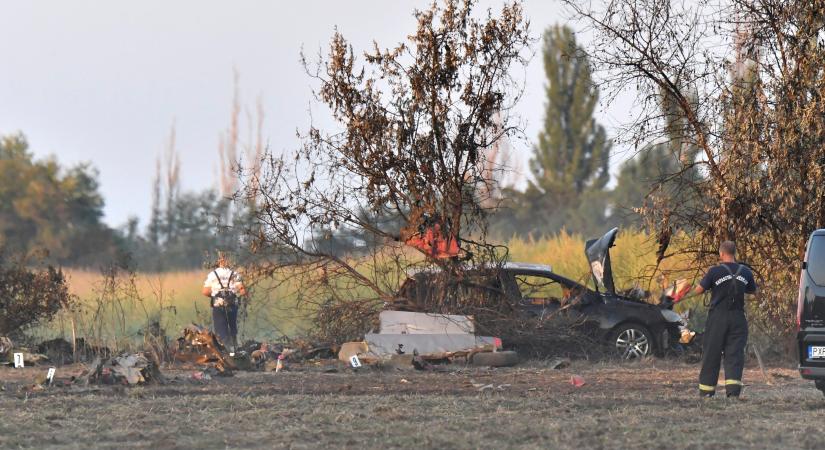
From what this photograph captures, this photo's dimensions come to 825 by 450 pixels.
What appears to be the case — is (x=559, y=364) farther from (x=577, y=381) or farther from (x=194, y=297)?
(x=194, y=297)

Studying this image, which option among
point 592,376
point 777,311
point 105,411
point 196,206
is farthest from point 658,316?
point 196,206

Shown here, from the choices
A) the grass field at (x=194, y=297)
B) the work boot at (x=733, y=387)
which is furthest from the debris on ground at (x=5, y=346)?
the work boot at (x=733, y=387)

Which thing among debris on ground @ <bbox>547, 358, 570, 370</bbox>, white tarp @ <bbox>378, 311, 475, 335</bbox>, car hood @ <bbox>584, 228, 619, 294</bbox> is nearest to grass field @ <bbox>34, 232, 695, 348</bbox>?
car hood @ <bbox>584, 228, 619, 294</bbox>

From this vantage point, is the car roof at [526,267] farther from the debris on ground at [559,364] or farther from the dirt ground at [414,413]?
the dirt ground at [414,413]

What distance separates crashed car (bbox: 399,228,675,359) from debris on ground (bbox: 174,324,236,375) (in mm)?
2989

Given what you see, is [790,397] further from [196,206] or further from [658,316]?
[196,206]

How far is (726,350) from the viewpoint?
45.0 feet

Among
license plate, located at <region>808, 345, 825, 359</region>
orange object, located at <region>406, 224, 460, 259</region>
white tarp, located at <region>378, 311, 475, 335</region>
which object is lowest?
license plate, located at <region>808, 345, 825, 359</region>

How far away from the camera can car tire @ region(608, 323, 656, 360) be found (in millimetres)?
19328

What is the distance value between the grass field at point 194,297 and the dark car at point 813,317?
6.82 m

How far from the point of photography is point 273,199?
64.3 ft

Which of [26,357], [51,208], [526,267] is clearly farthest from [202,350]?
[51,208]

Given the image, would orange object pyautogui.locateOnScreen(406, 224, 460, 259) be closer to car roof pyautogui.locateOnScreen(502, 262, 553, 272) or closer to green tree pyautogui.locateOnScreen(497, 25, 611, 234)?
car roof pyautogui.locateOnScreen(502, 262, 553, 272)

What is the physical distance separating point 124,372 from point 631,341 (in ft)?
25.4
